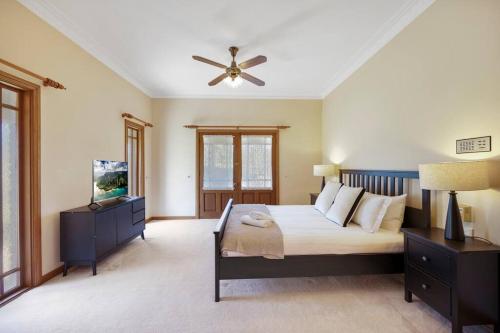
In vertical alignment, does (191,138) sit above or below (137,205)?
above

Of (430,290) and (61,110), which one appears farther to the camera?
(61,110)

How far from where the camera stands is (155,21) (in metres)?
2.67

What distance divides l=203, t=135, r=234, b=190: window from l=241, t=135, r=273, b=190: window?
310 mm

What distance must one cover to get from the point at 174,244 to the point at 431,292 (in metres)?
3.32

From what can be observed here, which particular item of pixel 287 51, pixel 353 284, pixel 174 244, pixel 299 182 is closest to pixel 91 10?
pixel 287 51

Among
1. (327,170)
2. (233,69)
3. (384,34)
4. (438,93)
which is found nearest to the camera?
(438,93)

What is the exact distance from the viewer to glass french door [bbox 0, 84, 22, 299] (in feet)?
7.41

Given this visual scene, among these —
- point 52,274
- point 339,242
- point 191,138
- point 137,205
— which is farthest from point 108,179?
point 339,242

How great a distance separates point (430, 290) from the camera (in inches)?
73.4

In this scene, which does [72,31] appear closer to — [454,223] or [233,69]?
[233,69]

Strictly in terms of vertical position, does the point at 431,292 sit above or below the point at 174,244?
above

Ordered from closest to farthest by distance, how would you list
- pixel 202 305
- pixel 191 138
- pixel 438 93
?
pixel 202 305 < pixel 438 93 < pixel 191 138

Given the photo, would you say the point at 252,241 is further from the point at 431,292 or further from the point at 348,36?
the point at 348,36

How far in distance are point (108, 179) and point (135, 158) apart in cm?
154
